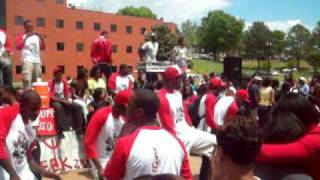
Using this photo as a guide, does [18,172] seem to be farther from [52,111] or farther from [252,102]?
[252,102]

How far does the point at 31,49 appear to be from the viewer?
483 inches

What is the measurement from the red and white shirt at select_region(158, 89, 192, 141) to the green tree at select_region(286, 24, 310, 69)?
303 ft

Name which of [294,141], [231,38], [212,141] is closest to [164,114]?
[212,141]

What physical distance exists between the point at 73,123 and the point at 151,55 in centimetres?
637

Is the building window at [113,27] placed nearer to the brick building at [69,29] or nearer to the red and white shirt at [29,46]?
the brick building at [69,29]

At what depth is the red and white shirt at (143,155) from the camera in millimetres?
3979

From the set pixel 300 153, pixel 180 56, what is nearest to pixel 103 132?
pixel 300 153

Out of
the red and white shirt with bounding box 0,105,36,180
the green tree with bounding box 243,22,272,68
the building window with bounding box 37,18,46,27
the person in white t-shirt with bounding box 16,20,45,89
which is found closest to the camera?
the red and white shirt with bounding box 0,105,36,180

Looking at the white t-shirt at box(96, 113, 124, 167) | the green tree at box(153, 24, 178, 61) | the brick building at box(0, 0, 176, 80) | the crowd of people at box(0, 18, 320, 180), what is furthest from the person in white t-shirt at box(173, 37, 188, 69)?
the green tree at box(153, 24, 178, 61)

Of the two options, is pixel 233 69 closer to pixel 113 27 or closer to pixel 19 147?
pixel 19 147

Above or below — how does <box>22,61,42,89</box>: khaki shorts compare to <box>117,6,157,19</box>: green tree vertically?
below

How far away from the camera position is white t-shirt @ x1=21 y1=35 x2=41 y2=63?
40.0 ft

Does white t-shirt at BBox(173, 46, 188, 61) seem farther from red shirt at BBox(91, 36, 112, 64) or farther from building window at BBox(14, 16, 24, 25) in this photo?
building window at BBox(14, 16, 24, 25)

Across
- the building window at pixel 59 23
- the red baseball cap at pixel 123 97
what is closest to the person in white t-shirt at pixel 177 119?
the red baseball cap at pixel 123 97
